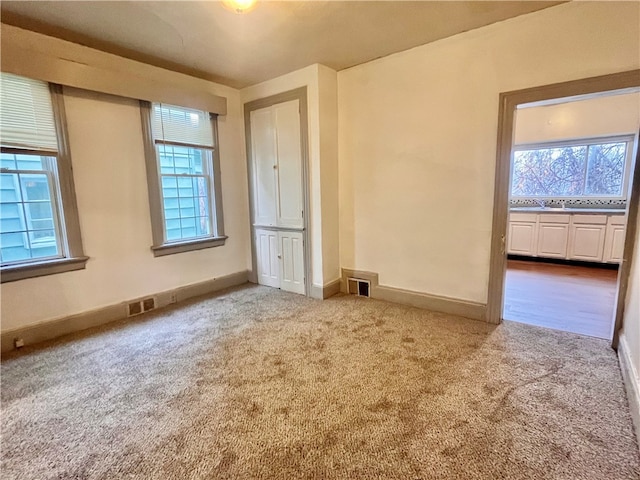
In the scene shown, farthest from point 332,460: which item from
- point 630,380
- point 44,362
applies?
point 44,362

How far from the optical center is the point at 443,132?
3102 mm

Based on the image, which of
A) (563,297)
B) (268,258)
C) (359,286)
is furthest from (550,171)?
(268,258)

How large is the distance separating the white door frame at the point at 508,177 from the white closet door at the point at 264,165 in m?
2.52

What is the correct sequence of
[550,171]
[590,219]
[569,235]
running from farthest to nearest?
[550,171], [569,235], [590,219]

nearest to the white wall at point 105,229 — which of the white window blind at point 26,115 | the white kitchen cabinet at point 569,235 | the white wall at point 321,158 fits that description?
the white window blind at point 26,115

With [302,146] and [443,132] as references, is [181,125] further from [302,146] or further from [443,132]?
[443,132]

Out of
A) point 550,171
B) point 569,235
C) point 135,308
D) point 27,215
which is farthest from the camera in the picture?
point 550,171

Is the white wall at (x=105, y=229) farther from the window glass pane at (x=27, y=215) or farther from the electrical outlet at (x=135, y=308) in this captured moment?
the window glass pane at (x=27, y=215)

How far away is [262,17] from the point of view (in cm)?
251

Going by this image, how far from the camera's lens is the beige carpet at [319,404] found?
150cm

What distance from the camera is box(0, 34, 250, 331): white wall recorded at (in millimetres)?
2842

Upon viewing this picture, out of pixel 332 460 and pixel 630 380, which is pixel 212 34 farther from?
pixel 630 380

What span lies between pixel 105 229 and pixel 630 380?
14.5 feet

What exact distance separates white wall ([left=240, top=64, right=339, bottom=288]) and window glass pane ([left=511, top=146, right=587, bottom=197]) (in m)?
3.60
